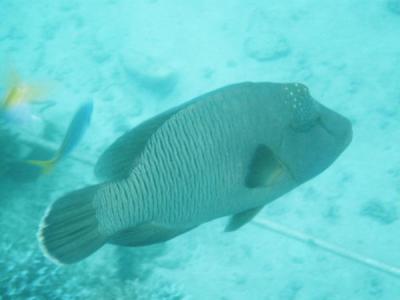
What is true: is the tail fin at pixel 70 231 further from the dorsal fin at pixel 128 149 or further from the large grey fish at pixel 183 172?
the dorsal fin at pixel 128 149

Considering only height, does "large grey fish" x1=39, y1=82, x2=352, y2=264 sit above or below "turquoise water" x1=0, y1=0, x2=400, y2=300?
above

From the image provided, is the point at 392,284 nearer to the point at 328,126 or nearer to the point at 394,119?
the point at 394,119

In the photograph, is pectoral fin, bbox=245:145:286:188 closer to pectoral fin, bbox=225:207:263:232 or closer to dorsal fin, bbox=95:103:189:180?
pectoral fin, bbox=225:207:263:232

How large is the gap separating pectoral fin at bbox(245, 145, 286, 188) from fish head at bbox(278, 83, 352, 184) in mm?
118

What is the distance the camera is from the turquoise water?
5.93 metres

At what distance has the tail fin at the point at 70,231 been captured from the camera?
5.61 ft

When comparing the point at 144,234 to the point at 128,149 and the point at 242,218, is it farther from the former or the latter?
the point at 242,218

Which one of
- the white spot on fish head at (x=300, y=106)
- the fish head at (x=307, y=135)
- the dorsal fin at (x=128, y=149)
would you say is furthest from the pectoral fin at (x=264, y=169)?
the dorsal fin at (x=128, y=149)

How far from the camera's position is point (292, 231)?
21.6ft

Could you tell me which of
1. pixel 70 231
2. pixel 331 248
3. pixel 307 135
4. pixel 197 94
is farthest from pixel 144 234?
pixel 197 94

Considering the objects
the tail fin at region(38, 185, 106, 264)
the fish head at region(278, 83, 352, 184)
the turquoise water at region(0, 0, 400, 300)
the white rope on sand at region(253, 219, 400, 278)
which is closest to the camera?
the tail fin at region(38, 185, 106, 264)

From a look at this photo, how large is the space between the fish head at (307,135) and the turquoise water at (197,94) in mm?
3791

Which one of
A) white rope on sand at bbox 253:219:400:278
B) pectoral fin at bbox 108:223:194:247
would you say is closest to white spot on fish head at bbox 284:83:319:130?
pectoral fin at bbox 108:223:194:247

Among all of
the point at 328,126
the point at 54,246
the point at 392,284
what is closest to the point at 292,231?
the point at 392,284
